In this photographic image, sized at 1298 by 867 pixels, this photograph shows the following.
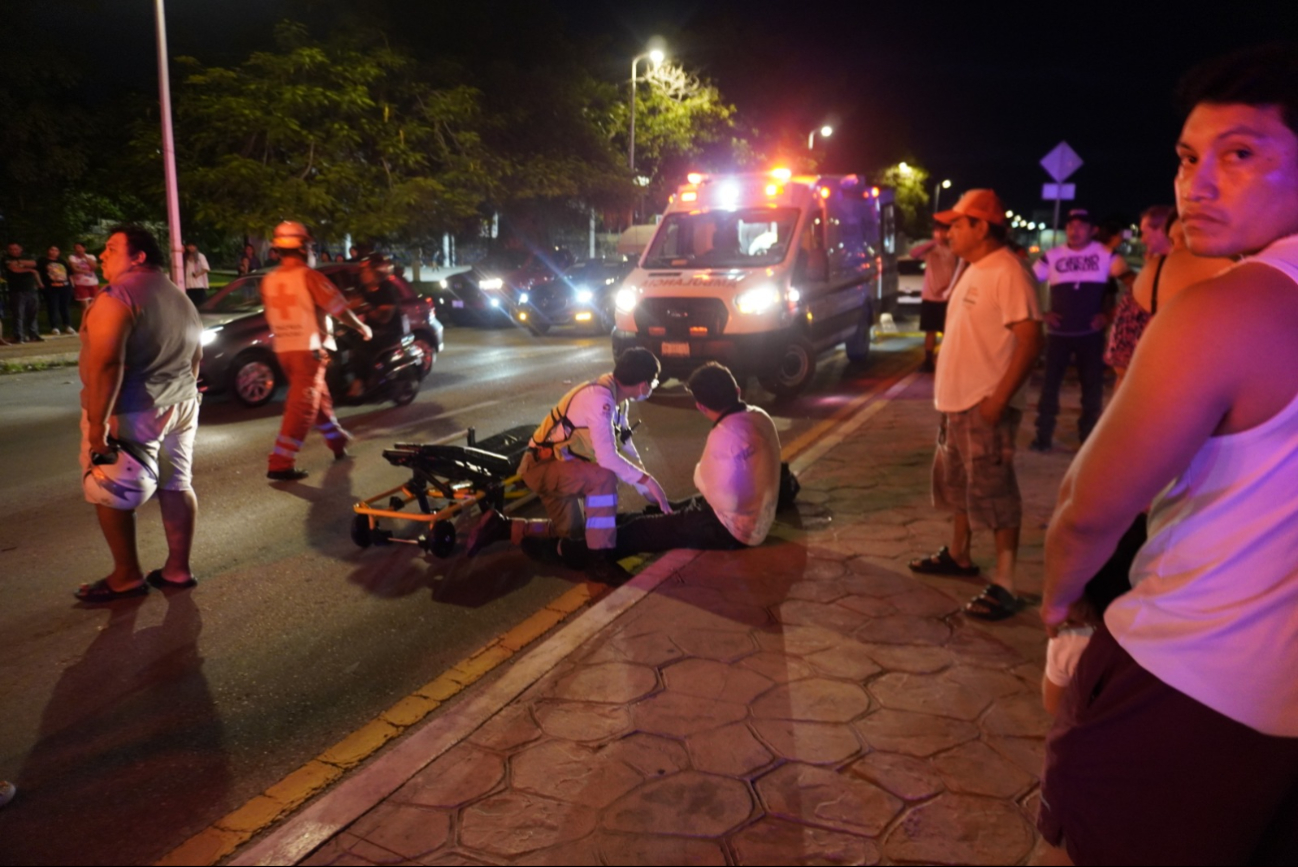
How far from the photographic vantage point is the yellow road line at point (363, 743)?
120 inches

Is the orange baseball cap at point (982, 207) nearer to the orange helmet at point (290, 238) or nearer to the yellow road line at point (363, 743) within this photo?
the yellow road line at point (363, 743)

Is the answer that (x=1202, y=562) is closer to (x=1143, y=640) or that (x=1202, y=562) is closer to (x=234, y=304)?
(x=1143, y=640)

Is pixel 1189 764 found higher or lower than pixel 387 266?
lower

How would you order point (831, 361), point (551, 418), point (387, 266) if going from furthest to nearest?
point (831, 361), point (387, 266), point (551, 418)

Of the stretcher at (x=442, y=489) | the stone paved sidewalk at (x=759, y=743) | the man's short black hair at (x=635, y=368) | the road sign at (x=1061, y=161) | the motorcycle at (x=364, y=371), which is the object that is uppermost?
the road sign at (x=1061, y=161)

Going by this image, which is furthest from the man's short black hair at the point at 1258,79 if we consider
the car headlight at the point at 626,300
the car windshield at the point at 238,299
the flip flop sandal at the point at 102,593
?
the car windshield at the point at 238,299

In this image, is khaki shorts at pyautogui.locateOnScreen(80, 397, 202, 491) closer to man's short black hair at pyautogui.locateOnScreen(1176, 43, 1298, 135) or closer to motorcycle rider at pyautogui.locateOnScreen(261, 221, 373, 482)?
motorcycle rider at pyautogui.locateOnScreen(261, 221, 373, 482)

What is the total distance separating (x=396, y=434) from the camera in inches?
368

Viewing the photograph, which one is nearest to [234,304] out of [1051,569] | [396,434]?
[396,434]

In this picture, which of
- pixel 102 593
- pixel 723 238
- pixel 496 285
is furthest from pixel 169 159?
pixel 102 593

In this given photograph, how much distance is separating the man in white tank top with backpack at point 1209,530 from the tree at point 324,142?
20.5 meters

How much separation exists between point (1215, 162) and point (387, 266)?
33.5 ft

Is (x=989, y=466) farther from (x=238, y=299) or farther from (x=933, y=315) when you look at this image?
(x=238, y=299)

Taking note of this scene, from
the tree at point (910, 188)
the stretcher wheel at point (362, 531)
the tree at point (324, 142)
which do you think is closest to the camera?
the stretcher wheel at point (362, 531)
